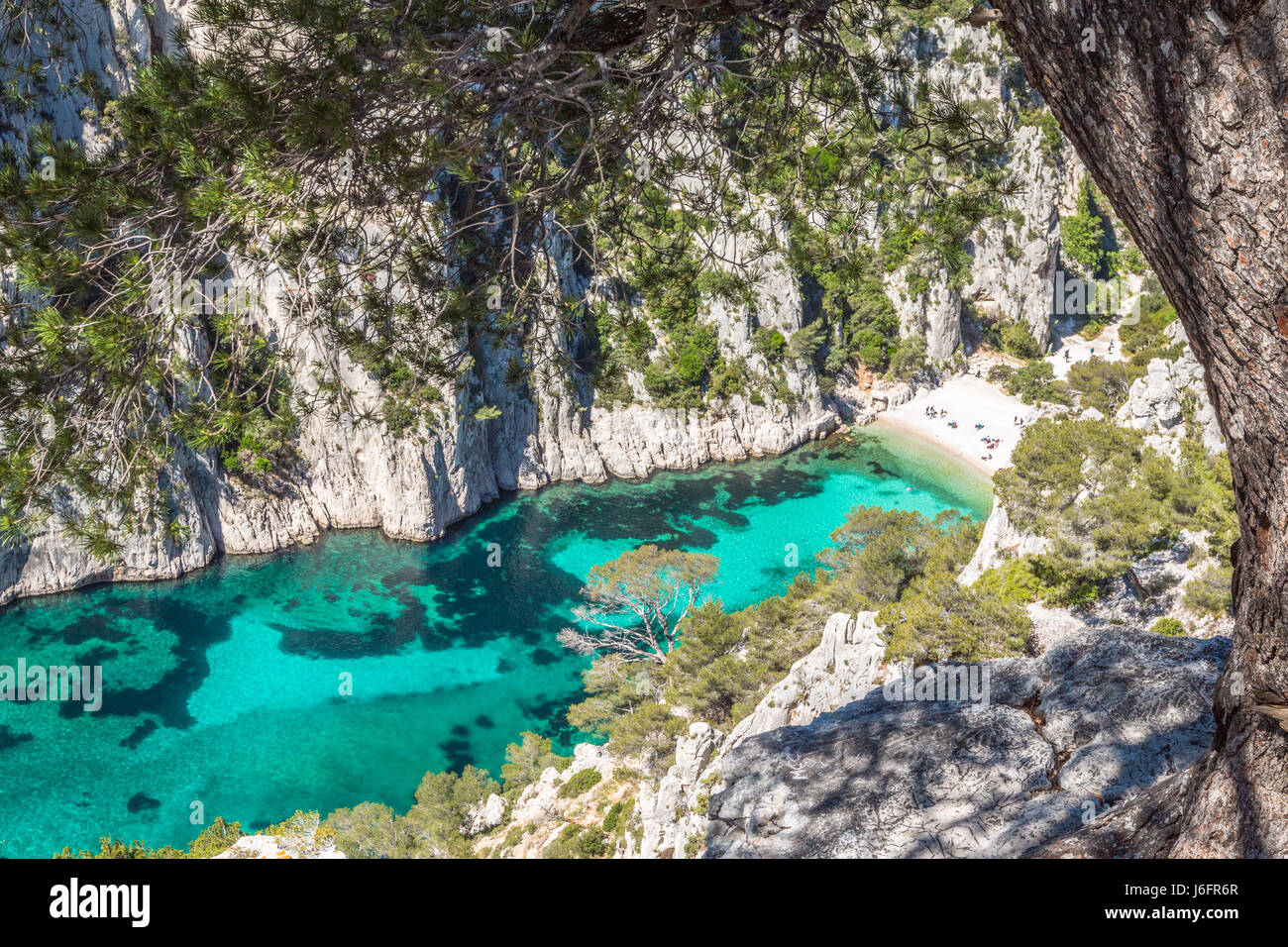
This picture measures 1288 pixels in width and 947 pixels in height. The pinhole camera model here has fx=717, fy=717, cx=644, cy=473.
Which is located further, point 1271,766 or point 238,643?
point 238,643

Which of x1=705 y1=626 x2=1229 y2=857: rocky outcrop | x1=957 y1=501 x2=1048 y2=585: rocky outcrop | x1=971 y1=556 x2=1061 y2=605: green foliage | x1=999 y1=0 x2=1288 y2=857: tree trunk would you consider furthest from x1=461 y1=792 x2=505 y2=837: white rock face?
x1=999 y1=0 x2=1288 y2=857: tree trunk

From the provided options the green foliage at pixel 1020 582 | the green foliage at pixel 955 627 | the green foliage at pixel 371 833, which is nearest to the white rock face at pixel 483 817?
the green foliage at pixel 371 833

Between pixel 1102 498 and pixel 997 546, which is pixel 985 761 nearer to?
pixel 1102 498

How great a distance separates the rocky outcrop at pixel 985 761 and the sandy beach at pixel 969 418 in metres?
24.3

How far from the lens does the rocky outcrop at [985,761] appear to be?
135 inches

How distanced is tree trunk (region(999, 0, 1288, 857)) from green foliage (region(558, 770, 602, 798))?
12.0 meters

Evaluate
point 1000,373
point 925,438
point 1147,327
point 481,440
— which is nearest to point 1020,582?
point 481,440

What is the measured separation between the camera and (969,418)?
3080 centimetres

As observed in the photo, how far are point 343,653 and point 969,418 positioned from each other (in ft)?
85.1

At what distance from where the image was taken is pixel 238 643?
18.8 meters

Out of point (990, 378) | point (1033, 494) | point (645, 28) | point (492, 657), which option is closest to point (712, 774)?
point (645, 28)

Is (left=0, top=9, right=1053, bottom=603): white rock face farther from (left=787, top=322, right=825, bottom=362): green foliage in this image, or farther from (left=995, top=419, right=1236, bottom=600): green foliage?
(left=995, top=419, right=1236, bottom=600): green foliage

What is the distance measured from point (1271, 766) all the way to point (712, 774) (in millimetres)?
7067

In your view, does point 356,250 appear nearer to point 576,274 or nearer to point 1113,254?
point 576,274
